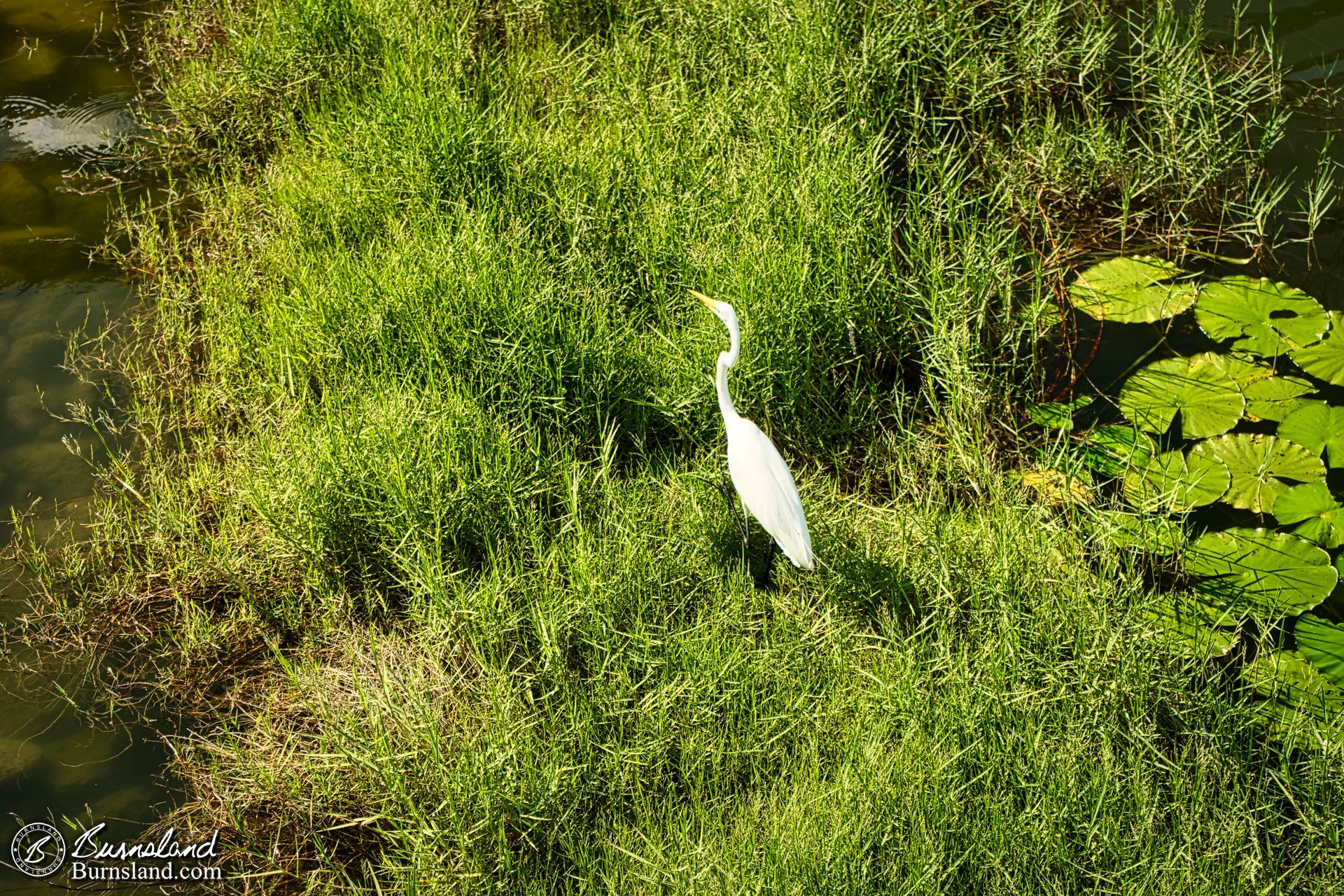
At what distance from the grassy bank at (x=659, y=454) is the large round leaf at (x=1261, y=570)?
0.30 meters

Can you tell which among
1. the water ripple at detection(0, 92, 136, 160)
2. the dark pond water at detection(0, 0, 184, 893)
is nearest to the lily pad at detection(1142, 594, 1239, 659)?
the dark pond water at detection(0, 0, 184, 893)

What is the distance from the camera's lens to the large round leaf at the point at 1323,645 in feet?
7.98

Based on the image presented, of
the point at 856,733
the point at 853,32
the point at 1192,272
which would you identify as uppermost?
the point at 853,32

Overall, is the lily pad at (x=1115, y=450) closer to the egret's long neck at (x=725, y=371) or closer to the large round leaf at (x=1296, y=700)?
the large round leaf at (x=1296, y=700)

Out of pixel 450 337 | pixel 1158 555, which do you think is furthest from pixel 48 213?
pixel 1158 555

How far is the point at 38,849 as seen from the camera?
237 centimetres

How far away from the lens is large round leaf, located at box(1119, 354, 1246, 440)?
3.00 m

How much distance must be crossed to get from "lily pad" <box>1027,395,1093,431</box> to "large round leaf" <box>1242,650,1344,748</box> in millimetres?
901

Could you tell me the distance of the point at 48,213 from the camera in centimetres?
400

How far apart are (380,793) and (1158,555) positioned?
227cm

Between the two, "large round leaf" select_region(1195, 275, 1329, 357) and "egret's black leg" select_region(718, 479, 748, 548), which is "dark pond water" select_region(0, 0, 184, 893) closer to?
"egret's black leg" select_region(718, 479, 748, 548)

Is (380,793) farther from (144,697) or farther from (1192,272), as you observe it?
(1192,272)

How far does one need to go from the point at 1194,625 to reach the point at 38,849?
3092mm

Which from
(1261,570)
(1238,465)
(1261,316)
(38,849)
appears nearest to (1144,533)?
(1261,570)
